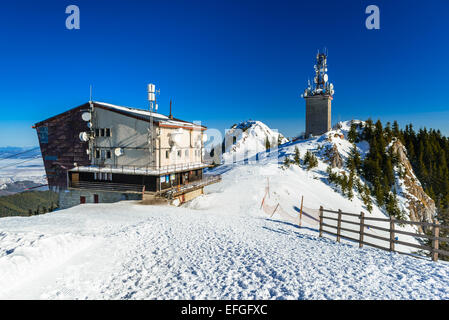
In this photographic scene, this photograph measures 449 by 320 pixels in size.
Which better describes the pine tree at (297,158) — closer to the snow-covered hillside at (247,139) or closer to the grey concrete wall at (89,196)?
the grey concrete wall at (89,196)

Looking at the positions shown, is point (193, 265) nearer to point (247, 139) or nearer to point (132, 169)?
point (132, 169)

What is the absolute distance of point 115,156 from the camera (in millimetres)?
29016

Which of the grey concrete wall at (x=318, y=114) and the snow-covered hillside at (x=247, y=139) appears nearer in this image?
the grey concrete wall at (x=318, y=114)

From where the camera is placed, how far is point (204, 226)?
1562 centimetres

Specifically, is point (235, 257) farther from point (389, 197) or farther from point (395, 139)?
point (395, 139)

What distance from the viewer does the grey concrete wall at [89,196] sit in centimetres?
2629

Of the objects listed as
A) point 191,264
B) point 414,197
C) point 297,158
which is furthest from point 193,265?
point 414,197

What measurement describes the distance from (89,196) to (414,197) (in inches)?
2175

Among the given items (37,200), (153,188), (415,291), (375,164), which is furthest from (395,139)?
(37,200)

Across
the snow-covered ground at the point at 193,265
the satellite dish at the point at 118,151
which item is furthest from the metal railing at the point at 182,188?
the snow-covered ground at the point at 193,265

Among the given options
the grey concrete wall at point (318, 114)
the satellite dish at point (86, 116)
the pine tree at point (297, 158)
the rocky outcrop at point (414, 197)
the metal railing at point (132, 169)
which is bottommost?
the rocky outcrop at point (414, 197)

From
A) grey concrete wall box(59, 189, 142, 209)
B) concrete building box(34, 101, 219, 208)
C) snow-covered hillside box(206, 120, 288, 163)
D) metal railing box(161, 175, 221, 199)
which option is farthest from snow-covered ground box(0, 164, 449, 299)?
snow-covered hillside box(206, 120, 288, 163)

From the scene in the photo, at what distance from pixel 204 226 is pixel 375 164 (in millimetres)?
45643

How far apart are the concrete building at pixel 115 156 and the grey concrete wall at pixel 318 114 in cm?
3918
